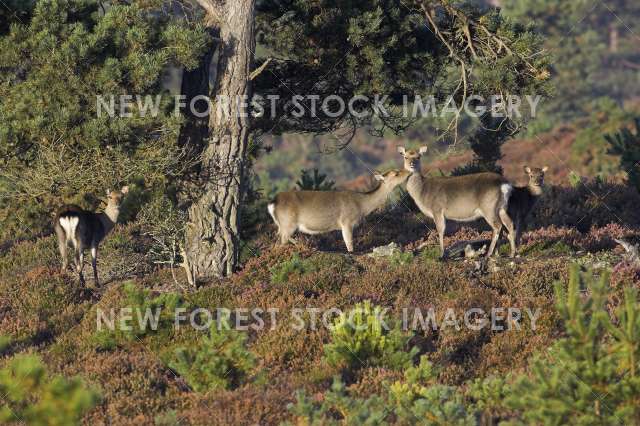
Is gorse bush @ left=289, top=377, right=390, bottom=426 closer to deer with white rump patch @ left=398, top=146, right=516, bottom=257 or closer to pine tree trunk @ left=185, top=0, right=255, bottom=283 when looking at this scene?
pine tree trunk @ left=185, top=0, right=255, bottom=283

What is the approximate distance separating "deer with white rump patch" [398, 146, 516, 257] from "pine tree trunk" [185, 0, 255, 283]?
145 inches

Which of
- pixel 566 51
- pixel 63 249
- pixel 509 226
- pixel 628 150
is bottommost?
pixel 63 249

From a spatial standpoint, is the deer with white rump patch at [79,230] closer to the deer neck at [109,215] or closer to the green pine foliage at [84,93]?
the deer neck at [109,215]

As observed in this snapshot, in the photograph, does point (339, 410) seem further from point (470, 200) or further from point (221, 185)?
point (470, 200)

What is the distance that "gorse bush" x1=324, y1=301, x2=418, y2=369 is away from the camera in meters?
11.6

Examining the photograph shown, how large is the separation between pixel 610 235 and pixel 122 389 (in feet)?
38.5

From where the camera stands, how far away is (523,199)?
1734 centimetres

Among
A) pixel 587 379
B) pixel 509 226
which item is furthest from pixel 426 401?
pixel 509 226

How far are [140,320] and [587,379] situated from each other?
7.09 m

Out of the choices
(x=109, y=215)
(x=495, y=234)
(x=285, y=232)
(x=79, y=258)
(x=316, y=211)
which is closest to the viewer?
(x=79, y=258)

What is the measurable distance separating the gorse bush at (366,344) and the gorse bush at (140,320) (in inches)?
112

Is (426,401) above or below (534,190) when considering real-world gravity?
below

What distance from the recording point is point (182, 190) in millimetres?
16531

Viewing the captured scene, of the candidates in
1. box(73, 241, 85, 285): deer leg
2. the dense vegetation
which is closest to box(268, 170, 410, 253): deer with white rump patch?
the dense vegetation
